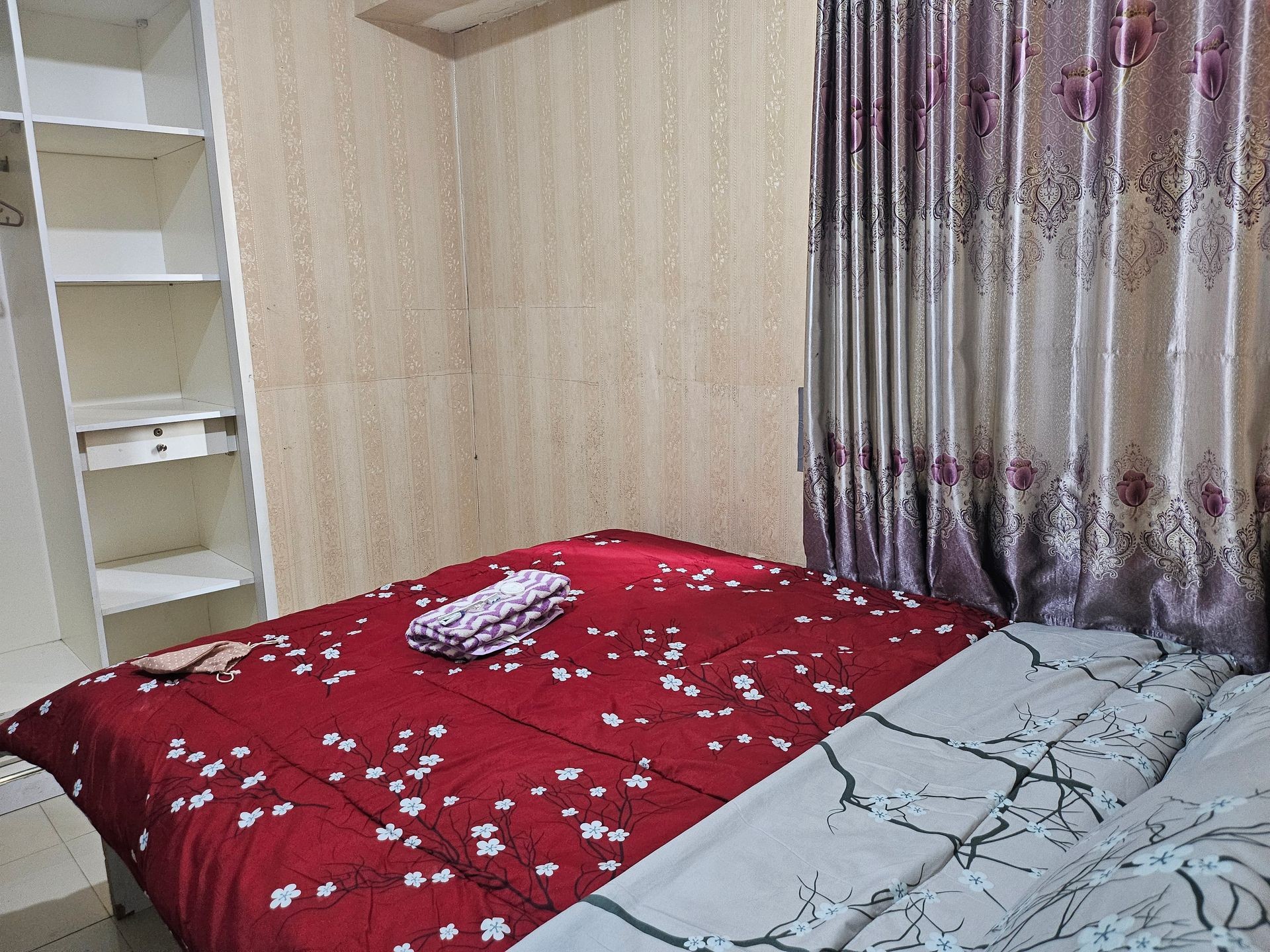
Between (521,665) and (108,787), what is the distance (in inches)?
30.1

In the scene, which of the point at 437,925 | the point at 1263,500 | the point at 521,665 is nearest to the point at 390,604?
the point at 521,665

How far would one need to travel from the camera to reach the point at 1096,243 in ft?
6.24

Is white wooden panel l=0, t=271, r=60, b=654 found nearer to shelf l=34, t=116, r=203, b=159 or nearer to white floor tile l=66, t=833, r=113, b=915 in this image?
shelf l=34, t=116, r=203, b=159

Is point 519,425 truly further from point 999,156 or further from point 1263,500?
point 1263,500

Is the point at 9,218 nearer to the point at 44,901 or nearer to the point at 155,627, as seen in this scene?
the point at 155,627

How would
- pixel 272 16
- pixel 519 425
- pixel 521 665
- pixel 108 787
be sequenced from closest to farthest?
pixel 108 787
pixel 521 665
pixel 272 16
pixel 519 425

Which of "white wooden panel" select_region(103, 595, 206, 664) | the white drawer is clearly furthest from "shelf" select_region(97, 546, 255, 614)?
the white drawer

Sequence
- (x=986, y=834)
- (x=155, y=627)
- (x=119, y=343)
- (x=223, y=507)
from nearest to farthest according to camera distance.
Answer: (x=986, y=834)
(x=119, y=343)
(x=223, y=507)
(x=155, y=627)

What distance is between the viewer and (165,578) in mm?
2904

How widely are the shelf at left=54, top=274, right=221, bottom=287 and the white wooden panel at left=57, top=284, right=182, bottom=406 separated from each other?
0.17 meters

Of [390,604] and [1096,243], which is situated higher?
[1096,243]

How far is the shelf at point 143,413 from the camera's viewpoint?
8.50ft

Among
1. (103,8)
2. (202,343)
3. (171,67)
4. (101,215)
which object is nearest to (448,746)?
(202,343)

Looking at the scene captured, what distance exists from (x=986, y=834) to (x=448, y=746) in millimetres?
857
